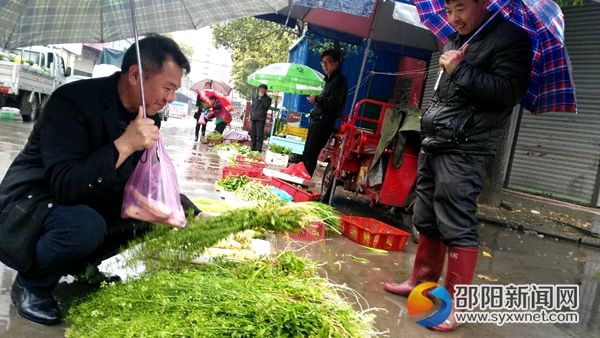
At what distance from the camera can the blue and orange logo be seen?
2.77 m

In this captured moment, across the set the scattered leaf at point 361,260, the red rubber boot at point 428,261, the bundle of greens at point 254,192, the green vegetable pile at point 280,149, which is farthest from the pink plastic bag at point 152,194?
the green vegetable pile at point 280,149

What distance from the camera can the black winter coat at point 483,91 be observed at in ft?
9.18

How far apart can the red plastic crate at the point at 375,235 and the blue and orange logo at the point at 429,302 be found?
159 cm

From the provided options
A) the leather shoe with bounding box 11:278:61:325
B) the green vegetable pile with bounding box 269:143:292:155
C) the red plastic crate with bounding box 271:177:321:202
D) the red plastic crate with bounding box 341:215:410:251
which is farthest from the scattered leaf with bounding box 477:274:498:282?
the green vegetable pile with bounding box 269:143:292:155

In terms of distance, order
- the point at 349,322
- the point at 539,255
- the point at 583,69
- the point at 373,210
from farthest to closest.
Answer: the point at 583,69
the point at 373,210
the point at 539,255
the point at 349,322

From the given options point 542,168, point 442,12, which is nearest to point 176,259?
point 442,12

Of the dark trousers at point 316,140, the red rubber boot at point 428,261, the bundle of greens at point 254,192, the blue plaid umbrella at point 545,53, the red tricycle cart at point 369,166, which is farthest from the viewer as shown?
the dark trousers at point 316,140

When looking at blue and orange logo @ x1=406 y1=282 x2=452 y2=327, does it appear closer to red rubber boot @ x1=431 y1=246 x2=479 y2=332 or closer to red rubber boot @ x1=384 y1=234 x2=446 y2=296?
red rubber boot @ x1=431 y1=246 x2=479 y2=332

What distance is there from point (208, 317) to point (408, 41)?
6.62m

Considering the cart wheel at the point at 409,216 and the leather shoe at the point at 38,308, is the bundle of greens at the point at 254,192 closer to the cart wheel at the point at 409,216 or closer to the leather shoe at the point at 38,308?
the cart wheel at the point at 409,216

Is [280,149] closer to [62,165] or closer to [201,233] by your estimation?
[201,233]

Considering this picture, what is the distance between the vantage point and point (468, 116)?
9.53 ft

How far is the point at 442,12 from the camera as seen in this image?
384cm

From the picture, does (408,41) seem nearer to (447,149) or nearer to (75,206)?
(447,149)
